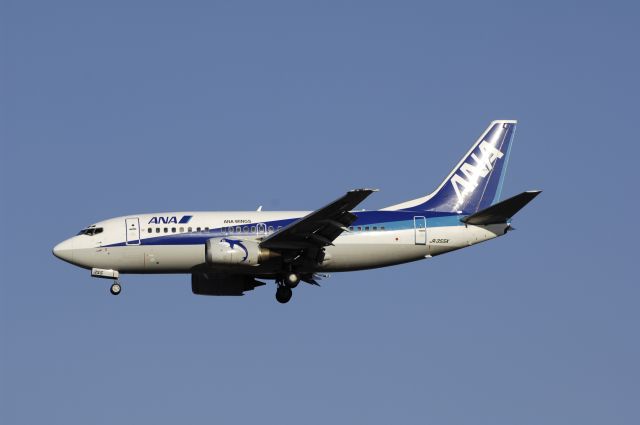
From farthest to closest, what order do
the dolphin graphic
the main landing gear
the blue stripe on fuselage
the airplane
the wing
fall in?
1. the main landing gear
2. the blue stripe on fuselage
3. the airplane
4. the dolphin graphic
5. the wing

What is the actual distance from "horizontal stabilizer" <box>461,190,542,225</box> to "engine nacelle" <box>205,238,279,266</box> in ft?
30.0

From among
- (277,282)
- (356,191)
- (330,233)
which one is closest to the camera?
(356,191)

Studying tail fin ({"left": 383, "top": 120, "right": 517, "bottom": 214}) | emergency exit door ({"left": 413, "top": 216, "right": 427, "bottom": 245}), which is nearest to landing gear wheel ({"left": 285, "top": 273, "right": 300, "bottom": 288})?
tail fin ({"left": 383, "top": 120, "right": 517, "bottom": 214})

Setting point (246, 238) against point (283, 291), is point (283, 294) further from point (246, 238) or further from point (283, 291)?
point (246, 238)

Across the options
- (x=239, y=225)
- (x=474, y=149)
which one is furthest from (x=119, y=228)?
(x=474, y=149)

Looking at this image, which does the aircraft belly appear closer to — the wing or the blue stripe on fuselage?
the blue stripe on fuselage

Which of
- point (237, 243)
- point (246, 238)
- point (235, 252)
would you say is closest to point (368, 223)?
point (246, 238)

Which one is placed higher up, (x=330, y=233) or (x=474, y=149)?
(x=474, y=149)

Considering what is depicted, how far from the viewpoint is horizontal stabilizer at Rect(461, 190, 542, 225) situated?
4938cm

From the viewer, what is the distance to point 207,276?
5347 centimetres

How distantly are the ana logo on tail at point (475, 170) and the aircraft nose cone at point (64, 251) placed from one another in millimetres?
17675

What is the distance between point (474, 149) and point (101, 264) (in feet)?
59.4

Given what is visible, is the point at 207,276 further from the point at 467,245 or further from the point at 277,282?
the point at 467,245

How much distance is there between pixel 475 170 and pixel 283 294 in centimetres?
1078
